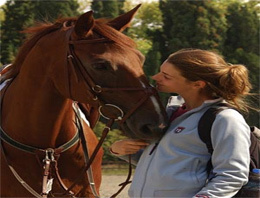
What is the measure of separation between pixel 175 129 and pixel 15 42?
1240cm

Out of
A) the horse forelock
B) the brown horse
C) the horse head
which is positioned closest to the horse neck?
the brown horse

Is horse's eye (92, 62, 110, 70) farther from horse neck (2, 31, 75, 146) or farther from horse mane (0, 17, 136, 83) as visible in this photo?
horse neck (2, 31, 75, 146)

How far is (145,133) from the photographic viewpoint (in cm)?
237

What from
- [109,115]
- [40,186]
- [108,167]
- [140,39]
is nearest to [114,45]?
[109,115]

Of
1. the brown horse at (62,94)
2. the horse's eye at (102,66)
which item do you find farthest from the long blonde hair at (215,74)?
the horse's eye at (102,66)

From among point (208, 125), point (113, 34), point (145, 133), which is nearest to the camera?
point (208, 125)

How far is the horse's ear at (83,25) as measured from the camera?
9.51 feet

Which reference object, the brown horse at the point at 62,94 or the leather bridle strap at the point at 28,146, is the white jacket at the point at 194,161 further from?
the leather bridle strap at the point at 28,146

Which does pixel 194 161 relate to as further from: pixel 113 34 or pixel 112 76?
pixel 113 34

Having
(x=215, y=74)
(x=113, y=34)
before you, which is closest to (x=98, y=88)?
(x=113, y=34)

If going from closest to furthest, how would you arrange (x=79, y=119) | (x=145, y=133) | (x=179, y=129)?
(x=179, y=129)
(x=145, y=133)
(x=79, y=119)

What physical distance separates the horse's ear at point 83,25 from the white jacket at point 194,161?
3.32 ft

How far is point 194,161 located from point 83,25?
1291 millimetres

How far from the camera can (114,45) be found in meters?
2.80
